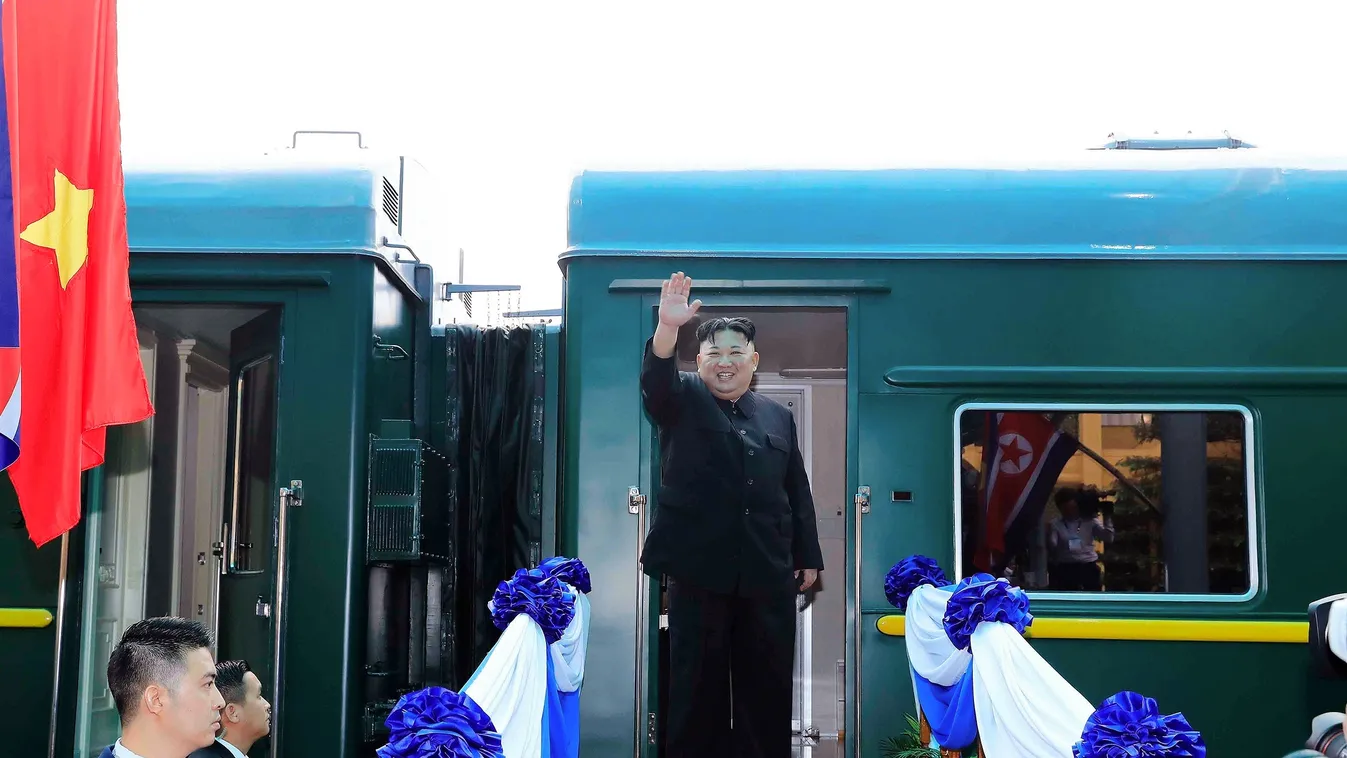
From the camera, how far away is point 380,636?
527 cm

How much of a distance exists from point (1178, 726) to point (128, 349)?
3420 mm

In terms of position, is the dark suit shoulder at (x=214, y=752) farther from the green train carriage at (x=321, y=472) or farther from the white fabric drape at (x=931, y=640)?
the white fabric drape at (x=931, y=640)

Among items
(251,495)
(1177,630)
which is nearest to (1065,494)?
(1177,630)

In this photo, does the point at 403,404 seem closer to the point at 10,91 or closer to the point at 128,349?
the point at 128,349

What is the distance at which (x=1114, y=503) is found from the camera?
4891 millimetres

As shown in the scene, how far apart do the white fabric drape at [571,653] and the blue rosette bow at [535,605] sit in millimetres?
123

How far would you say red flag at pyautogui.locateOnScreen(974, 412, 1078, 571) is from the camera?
490cm

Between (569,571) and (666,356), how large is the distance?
82cm

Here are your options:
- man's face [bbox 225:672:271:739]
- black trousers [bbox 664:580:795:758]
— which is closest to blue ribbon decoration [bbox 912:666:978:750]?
black trousers [bbox 664:580:795:758]

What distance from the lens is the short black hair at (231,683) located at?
4355mm

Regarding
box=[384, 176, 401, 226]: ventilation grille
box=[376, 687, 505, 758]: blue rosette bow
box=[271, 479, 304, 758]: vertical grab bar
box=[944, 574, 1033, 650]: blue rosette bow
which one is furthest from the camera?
box=[384, 176, 401, 226]: ventilation grille

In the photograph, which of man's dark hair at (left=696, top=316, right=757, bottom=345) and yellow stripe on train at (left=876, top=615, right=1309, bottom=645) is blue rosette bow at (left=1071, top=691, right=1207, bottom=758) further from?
man's dark hair at (left=696, top=316, right=757, bottom=345)

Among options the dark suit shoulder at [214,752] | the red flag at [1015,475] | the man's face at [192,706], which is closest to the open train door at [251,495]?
the dark suit shoulder at [214,752]

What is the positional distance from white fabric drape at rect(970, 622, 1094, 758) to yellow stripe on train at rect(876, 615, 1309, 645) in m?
1.08
